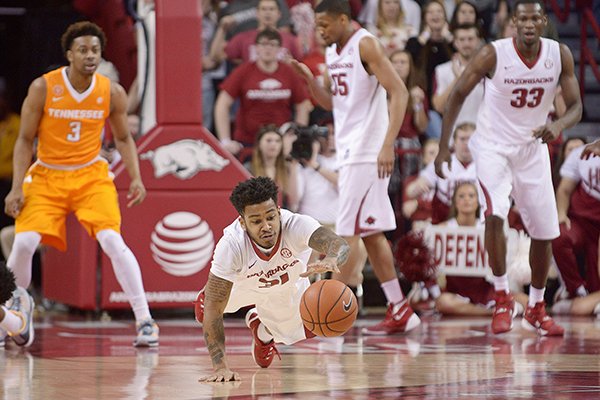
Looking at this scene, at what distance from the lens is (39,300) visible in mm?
11508

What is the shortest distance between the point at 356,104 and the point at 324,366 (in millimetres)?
2341

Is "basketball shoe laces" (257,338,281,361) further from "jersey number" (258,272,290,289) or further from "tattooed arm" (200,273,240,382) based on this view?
"tattooed arm" (200,273,240,382)

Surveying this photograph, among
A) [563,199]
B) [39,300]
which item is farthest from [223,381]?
[39,300]

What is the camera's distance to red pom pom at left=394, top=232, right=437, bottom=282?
9938mm

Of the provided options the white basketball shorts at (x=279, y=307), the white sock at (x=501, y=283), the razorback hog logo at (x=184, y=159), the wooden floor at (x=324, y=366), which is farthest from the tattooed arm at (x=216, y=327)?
the razorback hog logo at (x=184, y=159)

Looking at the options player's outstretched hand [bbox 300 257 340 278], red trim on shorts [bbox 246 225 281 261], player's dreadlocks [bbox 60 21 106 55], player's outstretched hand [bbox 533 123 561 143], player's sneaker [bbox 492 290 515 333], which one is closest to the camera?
player's outstretched hand [bbox 300 257 340 278]

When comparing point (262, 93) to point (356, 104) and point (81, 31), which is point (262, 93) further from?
point (81, 31)

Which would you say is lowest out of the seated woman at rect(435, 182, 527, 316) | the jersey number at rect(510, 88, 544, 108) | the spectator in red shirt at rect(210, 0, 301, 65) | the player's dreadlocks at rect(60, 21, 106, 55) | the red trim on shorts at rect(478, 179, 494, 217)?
the seated woman at rect(435, 182, 527, 316)

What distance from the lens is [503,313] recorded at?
781 cm

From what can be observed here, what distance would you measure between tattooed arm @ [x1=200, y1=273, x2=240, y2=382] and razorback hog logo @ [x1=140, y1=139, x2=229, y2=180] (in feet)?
12.3

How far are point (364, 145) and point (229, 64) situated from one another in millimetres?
4147

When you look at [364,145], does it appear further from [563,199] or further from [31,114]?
[563,199]

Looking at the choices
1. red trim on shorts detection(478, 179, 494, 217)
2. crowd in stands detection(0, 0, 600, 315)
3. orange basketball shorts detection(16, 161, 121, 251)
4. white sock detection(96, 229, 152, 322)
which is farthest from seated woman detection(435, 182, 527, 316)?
orange basketball shorts detection(16, 161, 121, 251)

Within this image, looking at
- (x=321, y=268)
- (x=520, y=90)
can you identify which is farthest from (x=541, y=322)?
(x=321, y=268)
